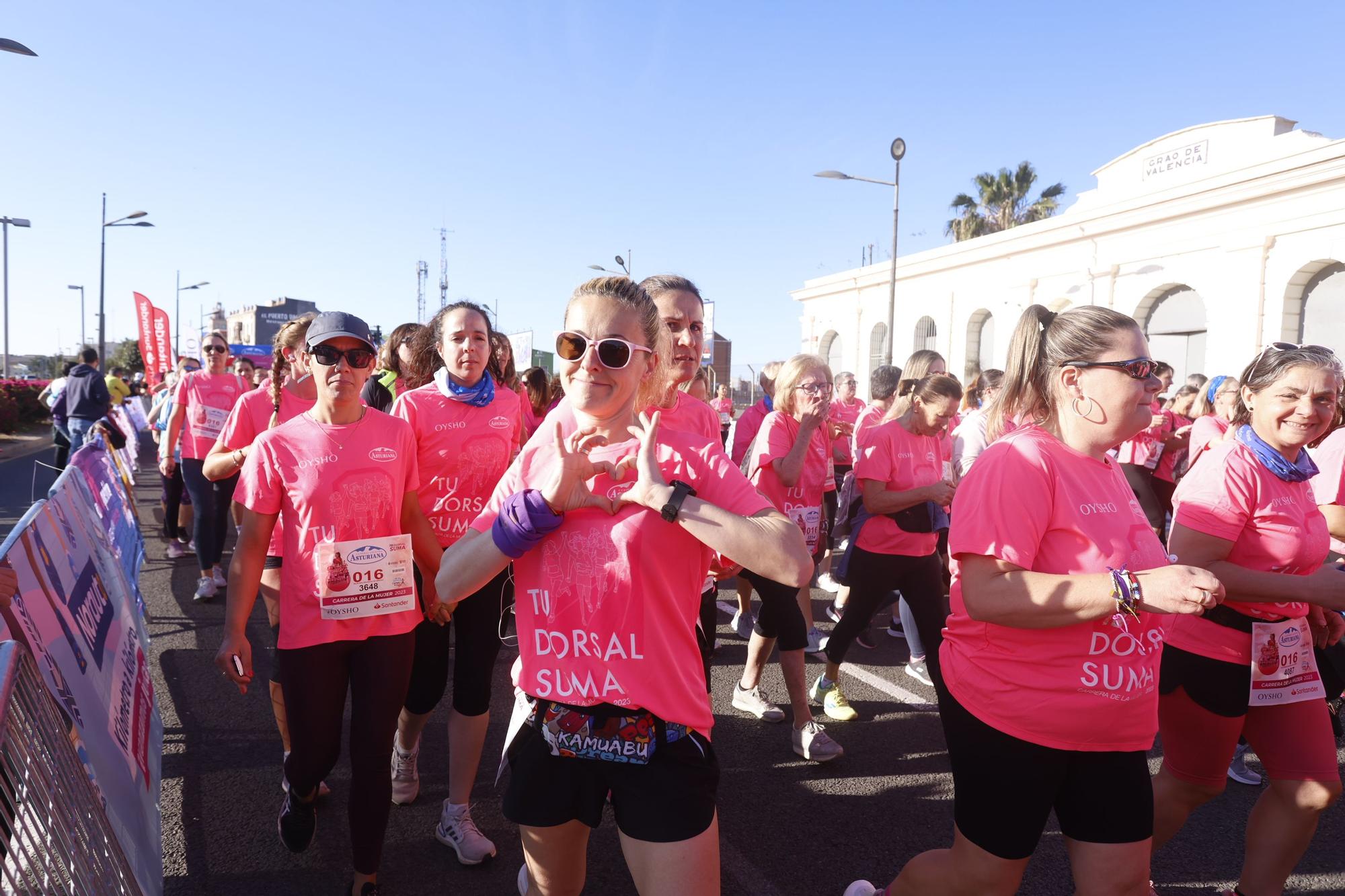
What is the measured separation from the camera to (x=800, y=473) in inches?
178

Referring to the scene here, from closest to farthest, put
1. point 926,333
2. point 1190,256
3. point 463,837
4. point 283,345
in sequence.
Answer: point 463,837 < point 283,345 < point 1190,256 < point 926,333

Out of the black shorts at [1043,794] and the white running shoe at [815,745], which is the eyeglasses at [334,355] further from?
the white running shoe at [815,745]

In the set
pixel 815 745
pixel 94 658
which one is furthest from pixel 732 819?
pixel 94 658

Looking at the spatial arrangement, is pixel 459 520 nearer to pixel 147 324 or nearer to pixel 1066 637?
pixel 1066 637

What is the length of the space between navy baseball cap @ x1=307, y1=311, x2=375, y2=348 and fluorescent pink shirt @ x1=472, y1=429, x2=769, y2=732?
4.56 feet

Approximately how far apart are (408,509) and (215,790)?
1.75m

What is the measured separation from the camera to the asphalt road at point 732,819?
10.3 ft

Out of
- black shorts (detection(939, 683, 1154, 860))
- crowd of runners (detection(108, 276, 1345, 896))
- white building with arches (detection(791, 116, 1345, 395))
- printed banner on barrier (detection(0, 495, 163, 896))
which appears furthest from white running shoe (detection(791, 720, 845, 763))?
white building with arches (detection(791, 116, 1345, 395))

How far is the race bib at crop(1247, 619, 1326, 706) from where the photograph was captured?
268cm

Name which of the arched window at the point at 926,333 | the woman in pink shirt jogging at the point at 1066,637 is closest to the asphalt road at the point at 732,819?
the woman in pink shirt jogging at the point at 1066,637

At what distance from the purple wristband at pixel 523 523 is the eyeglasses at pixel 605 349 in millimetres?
334

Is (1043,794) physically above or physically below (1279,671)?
below

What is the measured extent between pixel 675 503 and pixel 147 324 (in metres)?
25.6

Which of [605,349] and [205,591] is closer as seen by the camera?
[605,349]
